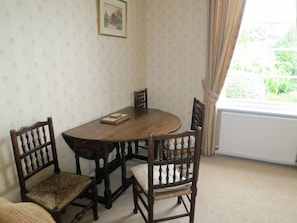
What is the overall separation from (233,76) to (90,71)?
6.98ft

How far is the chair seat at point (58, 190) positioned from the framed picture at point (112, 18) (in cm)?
166

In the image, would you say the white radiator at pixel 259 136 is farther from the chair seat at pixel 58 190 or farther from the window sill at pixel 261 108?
the chair seat at pixel 58 190

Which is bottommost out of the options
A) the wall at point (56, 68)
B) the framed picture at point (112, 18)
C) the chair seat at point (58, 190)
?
the chair seat at point (58, 190)

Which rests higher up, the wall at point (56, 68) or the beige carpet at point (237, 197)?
the wall at point (56, 68)

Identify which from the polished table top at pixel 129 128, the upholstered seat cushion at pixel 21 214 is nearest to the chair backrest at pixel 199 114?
the polished table top at pixel 129 128

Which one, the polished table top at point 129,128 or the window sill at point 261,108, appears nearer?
the polished table top at point 129,128

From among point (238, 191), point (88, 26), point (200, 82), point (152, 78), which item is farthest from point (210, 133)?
point (88, 26)

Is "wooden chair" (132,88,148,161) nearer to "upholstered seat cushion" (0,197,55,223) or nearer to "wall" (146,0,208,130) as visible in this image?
"wall" (146,0,208,130)

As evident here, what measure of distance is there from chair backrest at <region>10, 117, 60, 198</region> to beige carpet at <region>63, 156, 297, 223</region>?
575 millimetres

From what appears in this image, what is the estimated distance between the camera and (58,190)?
179 cm

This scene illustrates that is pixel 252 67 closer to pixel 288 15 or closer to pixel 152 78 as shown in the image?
pixel 288 15

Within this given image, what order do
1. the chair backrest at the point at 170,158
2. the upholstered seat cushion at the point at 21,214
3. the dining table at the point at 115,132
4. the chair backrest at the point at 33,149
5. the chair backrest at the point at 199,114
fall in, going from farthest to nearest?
the chair backrest at the point at 199,114, the dining table at the point at 115,132, the chair backrest at the point at 33,149, the chair backrest at the point at 170,158, the upholstered seat cushion at the point at 21,214

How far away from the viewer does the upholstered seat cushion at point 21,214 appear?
3.64ft

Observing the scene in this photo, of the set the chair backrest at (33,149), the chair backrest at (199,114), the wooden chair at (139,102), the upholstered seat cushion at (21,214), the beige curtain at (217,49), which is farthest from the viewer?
the wooden chair at (139,102)
